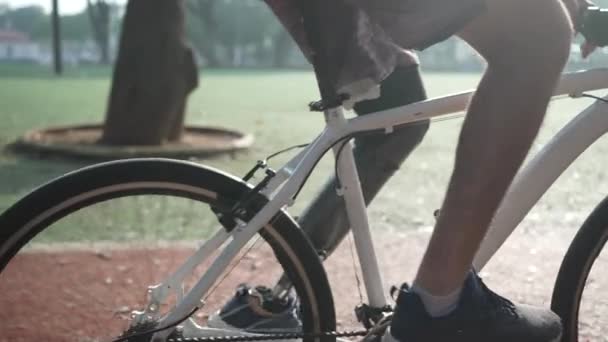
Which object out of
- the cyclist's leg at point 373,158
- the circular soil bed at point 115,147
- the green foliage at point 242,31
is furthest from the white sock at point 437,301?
the green foliage at point 242,31

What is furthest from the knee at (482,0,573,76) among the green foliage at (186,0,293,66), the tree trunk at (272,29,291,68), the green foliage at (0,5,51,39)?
the green foliage at (0,5,51,39)

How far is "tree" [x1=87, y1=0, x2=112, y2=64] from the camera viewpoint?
49.0m

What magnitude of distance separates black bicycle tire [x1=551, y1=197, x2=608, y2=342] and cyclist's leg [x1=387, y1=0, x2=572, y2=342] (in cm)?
49

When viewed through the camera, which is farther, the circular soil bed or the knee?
the circular soil bed

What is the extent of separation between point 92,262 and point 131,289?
0.50 m

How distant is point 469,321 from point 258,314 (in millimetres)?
704

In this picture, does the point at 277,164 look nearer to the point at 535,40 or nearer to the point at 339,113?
the point at 339,113

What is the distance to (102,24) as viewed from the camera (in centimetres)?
5084

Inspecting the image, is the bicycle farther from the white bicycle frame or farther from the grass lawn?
the grass lawn

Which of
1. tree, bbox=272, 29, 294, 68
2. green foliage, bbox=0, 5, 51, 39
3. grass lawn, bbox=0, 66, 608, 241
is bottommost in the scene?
tree, bbox=272, 29, 294, 68

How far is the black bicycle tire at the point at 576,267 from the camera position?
2.34 metres

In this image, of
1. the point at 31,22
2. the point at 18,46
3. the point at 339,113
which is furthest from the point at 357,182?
the point at 31,22

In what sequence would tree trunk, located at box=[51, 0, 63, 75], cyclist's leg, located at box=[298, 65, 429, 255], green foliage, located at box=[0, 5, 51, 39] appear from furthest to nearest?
green foliage, located at box=[0, 5, 51, 39] → tree trunk, located at box=[51, 0, 63, 75] → cyclist's leg, located at box=[298, 65, 429, 255]

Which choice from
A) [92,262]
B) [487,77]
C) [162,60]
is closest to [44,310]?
[92,262]
